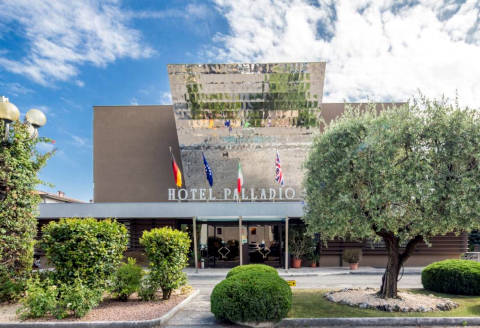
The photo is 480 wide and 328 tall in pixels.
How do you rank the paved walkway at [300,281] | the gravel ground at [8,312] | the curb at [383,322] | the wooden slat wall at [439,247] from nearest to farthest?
the curb at [383,322]
the gravel ground at [8,312]
the paved walkway at [300,281]
the wooden slat wall at [439,247]

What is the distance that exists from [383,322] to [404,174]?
13.7 ft

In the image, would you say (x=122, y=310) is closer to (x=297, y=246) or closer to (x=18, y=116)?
(x=18, y=116)

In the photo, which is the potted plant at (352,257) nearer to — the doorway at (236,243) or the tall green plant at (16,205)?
the doorway at (236,243)

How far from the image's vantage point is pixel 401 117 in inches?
443

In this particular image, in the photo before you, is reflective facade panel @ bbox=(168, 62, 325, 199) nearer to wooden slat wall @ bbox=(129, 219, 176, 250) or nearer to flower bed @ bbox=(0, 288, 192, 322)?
wooden slat wall @ bbox=(129, 219, 176, 250)

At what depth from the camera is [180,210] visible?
70.8 feet

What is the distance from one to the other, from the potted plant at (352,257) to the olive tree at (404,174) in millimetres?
10312

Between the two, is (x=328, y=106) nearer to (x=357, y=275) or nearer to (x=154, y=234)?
(x=357, y=275)

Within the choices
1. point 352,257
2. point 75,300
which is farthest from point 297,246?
point 75,300

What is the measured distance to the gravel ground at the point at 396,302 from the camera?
10.6m

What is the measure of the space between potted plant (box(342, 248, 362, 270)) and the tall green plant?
17157mm

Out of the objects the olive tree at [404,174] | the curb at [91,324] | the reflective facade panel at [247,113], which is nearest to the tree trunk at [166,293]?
the curb at [91,324]

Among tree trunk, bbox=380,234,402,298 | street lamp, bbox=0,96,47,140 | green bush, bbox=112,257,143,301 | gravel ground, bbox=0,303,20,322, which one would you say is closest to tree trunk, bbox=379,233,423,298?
tree trunk, bbox=380,234,402,298

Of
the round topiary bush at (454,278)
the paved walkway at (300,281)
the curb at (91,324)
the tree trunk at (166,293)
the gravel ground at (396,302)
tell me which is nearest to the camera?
the curb at (91,324)
